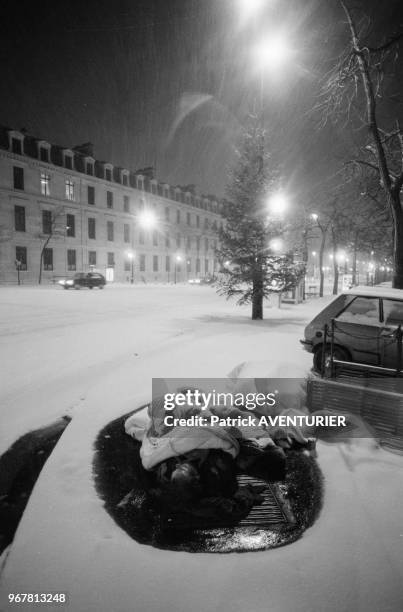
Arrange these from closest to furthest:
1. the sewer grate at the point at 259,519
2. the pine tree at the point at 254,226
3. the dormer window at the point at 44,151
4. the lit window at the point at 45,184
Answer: the sewer grate at the point at 259,519 → the pine tree at the point at 254,226 → the dormer window at the point at 44,151 → the lit window at the point at 45,184

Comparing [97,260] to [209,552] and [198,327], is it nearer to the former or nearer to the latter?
[198,327]

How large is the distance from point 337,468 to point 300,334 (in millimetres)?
7944

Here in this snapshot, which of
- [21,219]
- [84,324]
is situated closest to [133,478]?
[84,324]

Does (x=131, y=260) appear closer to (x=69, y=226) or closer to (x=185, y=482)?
(x=69, y=226)

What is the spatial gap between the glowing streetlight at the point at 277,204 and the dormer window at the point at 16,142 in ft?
123

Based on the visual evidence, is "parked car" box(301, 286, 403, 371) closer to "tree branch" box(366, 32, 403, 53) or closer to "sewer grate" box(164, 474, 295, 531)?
"sewer grate" box(164, 474, 295, 531)

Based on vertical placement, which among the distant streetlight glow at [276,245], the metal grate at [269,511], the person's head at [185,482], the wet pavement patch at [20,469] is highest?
the distant streetlight glow at [276,245]

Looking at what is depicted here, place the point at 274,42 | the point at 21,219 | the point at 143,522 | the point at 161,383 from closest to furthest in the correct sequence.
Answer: the point at 143,522 → the point at 161,383 → the point at 274,42 → the point at 21,219

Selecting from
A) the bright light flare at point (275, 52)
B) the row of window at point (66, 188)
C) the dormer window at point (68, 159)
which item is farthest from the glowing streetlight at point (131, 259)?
the bright light flare at point (275, 52)

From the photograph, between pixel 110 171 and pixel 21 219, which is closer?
pixel 21 219

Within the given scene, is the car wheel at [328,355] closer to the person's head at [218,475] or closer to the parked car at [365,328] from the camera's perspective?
the parked car at [365,328]

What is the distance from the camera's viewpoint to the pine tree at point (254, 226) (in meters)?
14.8

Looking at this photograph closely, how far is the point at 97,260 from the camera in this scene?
49.7 metres

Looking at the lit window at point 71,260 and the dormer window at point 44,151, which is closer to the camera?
the dormer window at point 44,151
